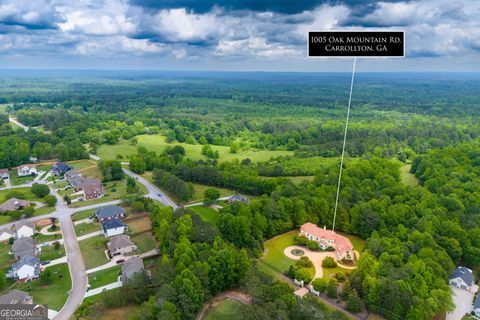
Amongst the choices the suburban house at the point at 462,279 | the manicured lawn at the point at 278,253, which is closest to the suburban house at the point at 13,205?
the manicured lawn at the point at 278,253

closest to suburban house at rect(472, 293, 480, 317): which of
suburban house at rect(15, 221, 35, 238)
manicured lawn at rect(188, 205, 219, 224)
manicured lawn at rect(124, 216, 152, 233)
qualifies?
manicured lawn at rect(188, 205, 219, 224)

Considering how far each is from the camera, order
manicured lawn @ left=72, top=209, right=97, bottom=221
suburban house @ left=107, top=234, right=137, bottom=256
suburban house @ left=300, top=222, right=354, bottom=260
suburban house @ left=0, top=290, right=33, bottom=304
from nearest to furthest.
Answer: suburban house @ left=0, top=290, right=33, bottom=304 → suburban house @ left=300, top=222, right=354, bottom=260 → suburban house @ left=107, top=234, right=137, bottom=256 → manicured lawn @ left=72, top=209, right=97, bottom=221

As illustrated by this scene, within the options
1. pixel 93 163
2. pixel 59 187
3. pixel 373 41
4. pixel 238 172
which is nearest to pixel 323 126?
pixel 238 172

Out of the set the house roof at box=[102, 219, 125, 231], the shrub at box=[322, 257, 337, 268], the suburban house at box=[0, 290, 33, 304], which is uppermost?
the house roof at box=[102, 219, 125, 231]

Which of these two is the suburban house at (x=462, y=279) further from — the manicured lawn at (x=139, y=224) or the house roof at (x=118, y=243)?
the manicured lawn at (x=139, y=224)

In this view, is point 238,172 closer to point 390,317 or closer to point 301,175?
point 301,175

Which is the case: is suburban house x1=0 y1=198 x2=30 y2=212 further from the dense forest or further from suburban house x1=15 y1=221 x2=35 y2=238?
the dense forest
